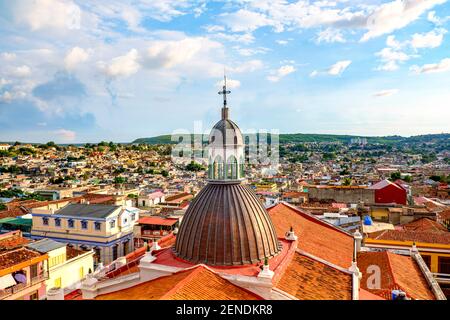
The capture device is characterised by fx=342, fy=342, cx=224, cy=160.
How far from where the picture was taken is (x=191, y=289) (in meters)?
9.29

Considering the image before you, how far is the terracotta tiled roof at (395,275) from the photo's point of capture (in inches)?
627

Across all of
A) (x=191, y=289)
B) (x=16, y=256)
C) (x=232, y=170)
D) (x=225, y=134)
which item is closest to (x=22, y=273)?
(x=16, y=256)

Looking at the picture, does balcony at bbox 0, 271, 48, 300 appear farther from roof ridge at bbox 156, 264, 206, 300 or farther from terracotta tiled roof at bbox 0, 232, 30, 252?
roof ridge at bbox 156, 264, 206, 300

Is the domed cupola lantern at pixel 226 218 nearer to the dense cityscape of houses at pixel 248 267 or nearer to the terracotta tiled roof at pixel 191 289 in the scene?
the dense cityscape of houses at pixel 248 267

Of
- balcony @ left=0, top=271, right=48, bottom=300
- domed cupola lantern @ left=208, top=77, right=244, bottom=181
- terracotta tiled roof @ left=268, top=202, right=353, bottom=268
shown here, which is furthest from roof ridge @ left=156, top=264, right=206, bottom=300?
balcony @ left=0, top=271, right=48, bottom=300

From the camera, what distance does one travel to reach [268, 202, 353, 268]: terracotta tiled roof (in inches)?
679

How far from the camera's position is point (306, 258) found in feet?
45.2

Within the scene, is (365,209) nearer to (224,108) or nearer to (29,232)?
(224,108)

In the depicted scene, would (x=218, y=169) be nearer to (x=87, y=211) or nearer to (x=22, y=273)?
(x=22, y=273)

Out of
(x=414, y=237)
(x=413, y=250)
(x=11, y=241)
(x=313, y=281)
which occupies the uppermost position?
(x=313, y=281)

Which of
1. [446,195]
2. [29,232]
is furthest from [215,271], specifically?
[446,195]

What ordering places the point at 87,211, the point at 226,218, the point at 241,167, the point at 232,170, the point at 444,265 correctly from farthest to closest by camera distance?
1. the point at 87,211
2. the point at 444,265
3. the point at 241,167
4. the point at 232,170
5. the point at 226,218

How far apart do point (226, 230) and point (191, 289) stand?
2.75 metres

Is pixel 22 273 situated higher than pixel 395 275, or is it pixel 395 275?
pixel 395 275
